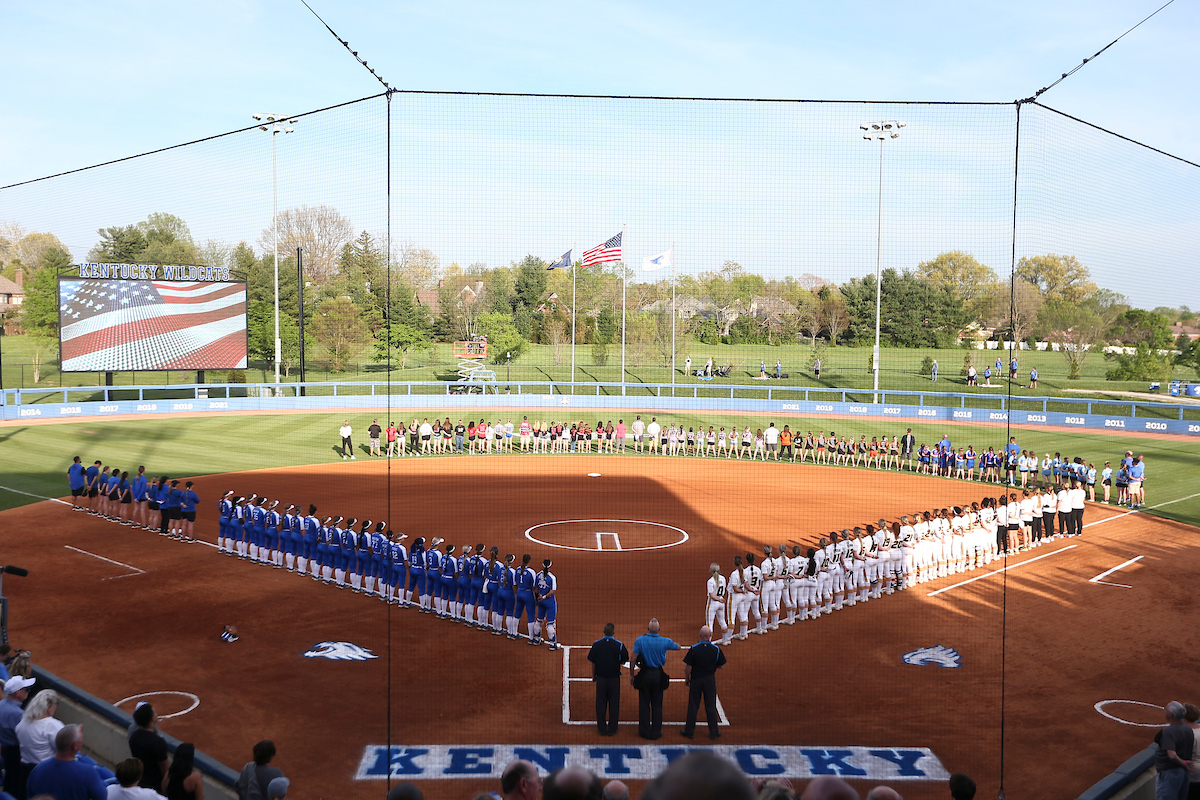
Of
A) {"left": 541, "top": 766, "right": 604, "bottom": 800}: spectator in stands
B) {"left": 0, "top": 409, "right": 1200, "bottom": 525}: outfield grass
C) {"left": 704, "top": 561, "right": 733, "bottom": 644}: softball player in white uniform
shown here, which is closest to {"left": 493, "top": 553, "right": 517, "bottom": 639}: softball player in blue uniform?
{"left": 704, "top": 561, "right": 733, "bottom": 644}: softball player in white uniform

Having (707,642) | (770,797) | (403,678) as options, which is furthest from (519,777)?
(403,678)

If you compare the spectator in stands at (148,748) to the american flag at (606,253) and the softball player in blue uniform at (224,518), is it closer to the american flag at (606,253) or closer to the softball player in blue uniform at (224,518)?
the softball player in blue uniform at (224,518)

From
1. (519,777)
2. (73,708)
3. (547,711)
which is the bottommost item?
(547,711)

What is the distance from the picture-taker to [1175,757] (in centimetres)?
784

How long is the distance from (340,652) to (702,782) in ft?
40.3

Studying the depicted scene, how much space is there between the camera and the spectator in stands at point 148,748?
23.4ft

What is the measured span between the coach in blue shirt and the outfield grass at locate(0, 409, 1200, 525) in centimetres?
1455

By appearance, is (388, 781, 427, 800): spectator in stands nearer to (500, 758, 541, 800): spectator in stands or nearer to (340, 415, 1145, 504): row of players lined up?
(500, 758, 541, 800): spectator in stands

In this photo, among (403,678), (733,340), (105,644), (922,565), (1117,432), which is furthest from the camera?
(733,340)

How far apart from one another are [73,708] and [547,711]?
5.36 m

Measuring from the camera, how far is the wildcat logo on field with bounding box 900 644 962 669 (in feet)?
42.8

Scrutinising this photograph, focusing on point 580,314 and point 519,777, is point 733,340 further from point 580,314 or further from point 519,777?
point 519,777

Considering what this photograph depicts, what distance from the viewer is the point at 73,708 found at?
919cm

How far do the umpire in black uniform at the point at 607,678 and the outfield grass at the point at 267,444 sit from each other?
14.4 metres
